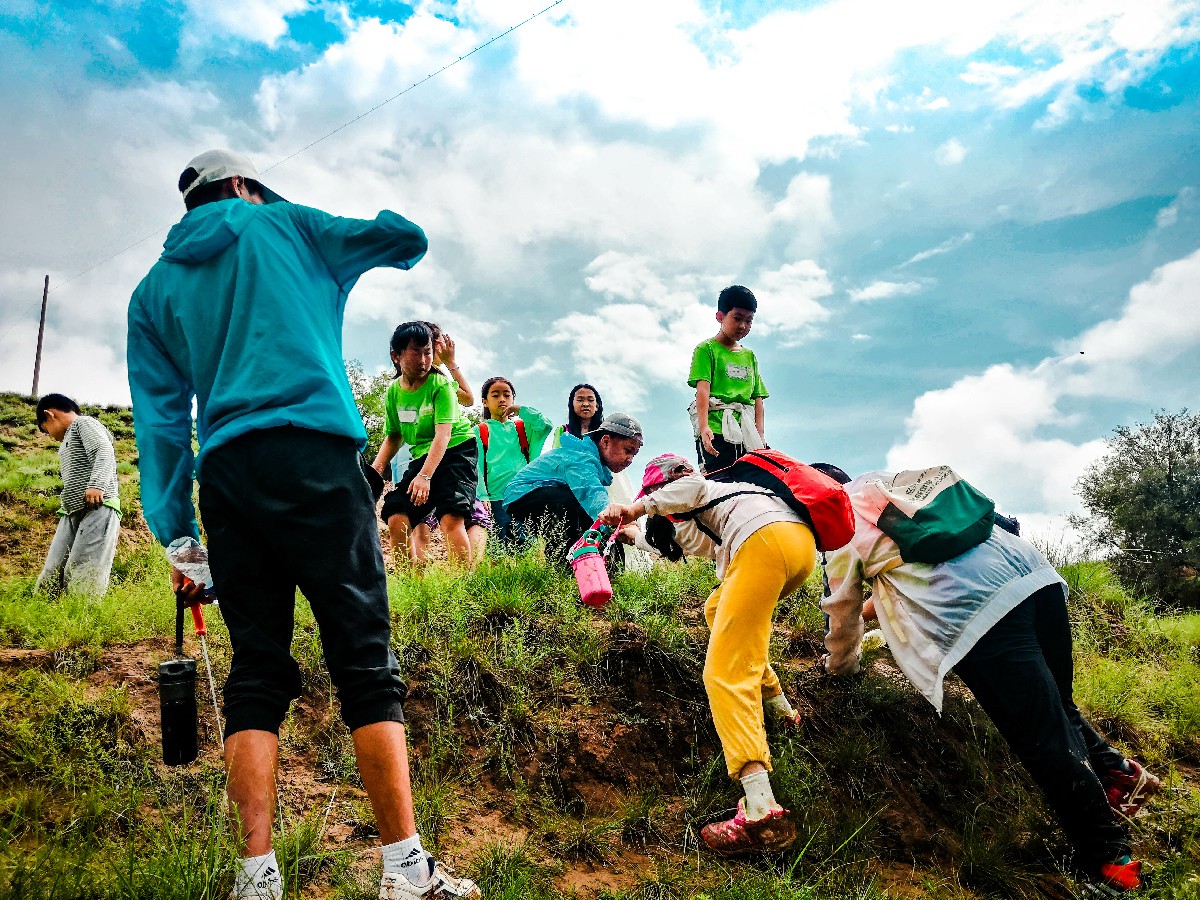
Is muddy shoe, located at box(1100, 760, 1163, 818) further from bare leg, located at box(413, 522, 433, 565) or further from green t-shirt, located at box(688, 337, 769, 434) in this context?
bare leg, located at box(413, 522, 433, 565)

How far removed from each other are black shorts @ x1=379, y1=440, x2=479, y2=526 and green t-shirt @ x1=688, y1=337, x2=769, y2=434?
1.98m

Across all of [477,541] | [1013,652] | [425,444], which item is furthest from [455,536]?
[1013,652]

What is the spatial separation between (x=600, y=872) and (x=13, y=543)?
9.22 m

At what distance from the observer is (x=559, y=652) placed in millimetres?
3965

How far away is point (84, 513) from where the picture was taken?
586 centimetres

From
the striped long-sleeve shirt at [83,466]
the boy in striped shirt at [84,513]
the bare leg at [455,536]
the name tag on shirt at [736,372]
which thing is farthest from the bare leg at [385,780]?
the striped long-sleeve shirt at [83,466]

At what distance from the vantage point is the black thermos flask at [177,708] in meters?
2.31

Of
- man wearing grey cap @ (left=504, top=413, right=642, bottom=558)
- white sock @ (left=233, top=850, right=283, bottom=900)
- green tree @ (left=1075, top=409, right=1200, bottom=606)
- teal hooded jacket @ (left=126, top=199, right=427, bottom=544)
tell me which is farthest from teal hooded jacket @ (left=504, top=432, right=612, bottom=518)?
green tree @ (left=1075, top=409, right=1200, bottom=606)

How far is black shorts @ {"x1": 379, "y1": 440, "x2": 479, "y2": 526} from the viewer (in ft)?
17.1

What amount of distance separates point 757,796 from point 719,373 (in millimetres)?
3785

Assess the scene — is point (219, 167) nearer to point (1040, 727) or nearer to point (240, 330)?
point (240, 330)

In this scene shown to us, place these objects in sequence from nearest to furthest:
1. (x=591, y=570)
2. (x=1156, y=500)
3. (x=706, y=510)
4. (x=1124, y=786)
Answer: (x=1124, y=786) → (x=706, y=510) → (x=591, y=570) → (x=1156, y=500)

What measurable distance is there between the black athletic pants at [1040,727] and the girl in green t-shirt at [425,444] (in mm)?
3249

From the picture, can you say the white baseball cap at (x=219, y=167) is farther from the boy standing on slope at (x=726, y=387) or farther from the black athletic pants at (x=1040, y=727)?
the boy standing on slope at (x=726, y=387)
